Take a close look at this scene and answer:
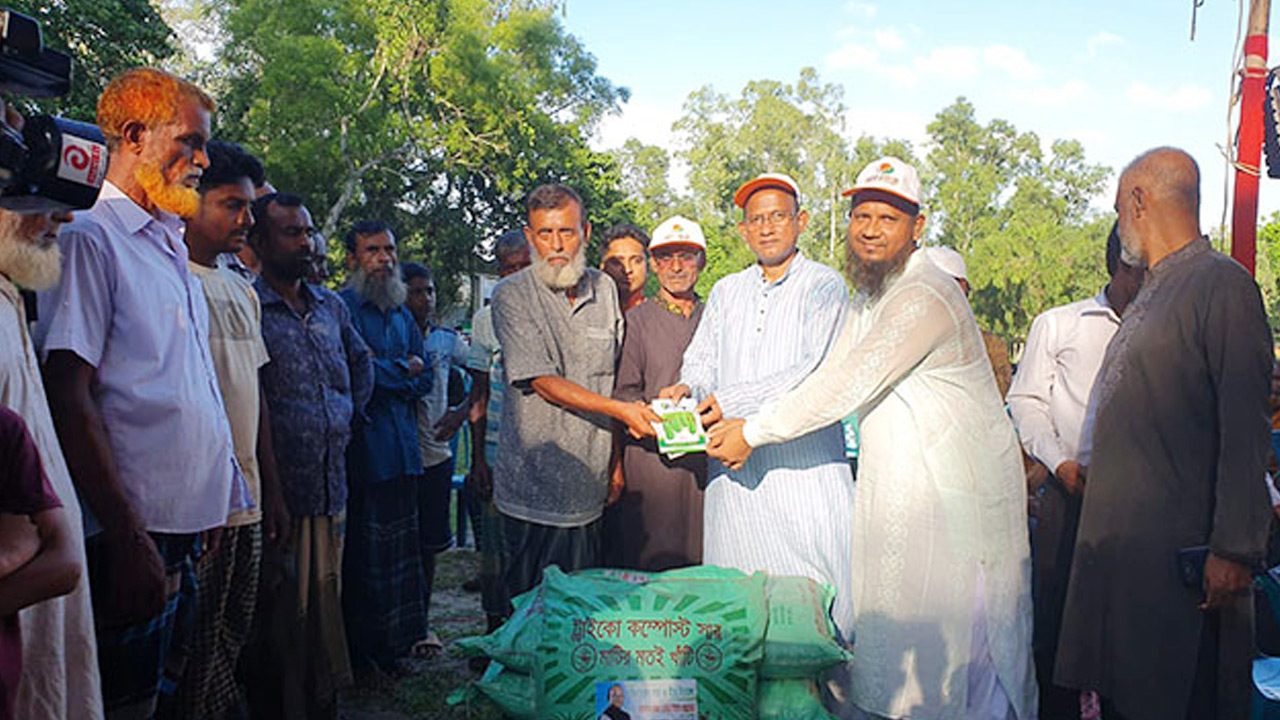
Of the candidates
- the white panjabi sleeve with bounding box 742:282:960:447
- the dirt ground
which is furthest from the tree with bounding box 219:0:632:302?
the white panjabi sleeve with bounding box 742:282:960:447

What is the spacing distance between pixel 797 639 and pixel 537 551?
53.1 inches

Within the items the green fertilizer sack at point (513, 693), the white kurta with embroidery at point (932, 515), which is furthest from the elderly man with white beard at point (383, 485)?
the white kurta with embroidery at point (932, 515)

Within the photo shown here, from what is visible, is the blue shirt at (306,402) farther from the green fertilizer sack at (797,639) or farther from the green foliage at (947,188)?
the green foliage at (947,188)

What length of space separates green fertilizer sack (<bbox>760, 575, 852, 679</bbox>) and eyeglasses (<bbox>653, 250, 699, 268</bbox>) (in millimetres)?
2195

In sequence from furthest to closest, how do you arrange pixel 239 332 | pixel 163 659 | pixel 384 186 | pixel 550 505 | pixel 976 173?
pixel 976 173 < pixel 384 186 < pixel 550 505 < pixel 239 332 < pixel 163 659

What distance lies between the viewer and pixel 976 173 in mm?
47719

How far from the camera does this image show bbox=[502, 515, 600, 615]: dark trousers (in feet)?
12.6

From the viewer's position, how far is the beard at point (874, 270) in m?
3.10

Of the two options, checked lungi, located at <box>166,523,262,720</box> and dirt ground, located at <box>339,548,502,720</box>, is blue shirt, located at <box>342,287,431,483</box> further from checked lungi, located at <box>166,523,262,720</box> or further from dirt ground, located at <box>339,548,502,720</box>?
checked lungi, located at <box>166,523,262,720</box>

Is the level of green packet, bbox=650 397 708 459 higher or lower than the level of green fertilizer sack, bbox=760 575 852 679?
higher

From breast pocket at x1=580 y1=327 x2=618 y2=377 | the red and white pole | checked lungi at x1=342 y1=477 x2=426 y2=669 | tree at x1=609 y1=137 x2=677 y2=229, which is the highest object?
tree at x1=609 y1=137 x2=677 y2=229

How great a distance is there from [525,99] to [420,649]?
2368 centimetres

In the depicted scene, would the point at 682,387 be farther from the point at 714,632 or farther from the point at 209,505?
the point at 209,505

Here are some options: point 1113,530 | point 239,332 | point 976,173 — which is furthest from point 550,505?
point 976,173
